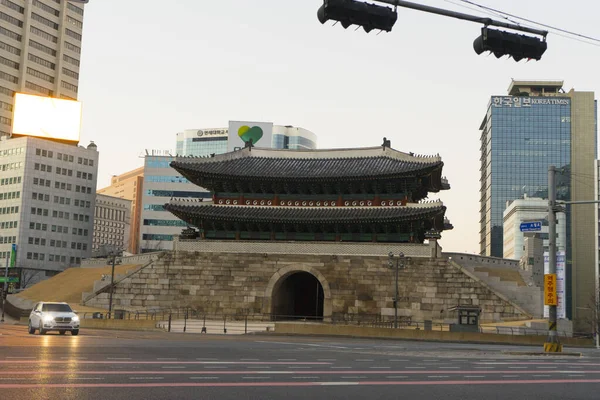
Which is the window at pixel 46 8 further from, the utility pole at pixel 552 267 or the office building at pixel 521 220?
the utility pole at pixel 552 267

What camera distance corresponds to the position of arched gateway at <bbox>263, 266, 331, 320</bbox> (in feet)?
194

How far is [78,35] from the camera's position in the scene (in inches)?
5719

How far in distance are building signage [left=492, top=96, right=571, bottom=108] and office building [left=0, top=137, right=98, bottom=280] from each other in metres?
88.1

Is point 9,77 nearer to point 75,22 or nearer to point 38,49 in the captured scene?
point 38,49

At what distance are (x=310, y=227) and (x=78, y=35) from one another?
98.0 meters

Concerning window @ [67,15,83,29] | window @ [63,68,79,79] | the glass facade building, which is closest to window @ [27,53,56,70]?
window @ [63,68,79,79]

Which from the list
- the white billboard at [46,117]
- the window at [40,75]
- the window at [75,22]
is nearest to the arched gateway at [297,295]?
the white billboard at [46,117]

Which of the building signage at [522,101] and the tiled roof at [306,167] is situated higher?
the building signage at [522,101]

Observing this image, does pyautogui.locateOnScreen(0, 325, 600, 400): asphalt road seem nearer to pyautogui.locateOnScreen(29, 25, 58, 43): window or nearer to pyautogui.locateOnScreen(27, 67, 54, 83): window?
A: pyautogui.locateOnScreen(27, 67, 54, 83): window

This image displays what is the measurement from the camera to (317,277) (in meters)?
59.7

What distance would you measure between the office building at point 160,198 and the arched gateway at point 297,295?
70.3 metres

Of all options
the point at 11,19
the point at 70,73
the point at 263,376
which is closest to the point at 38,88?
the point at 70,73

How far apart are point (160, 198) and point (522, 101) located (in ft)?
262

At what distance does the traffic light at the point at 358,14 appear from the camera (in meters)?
13.6
